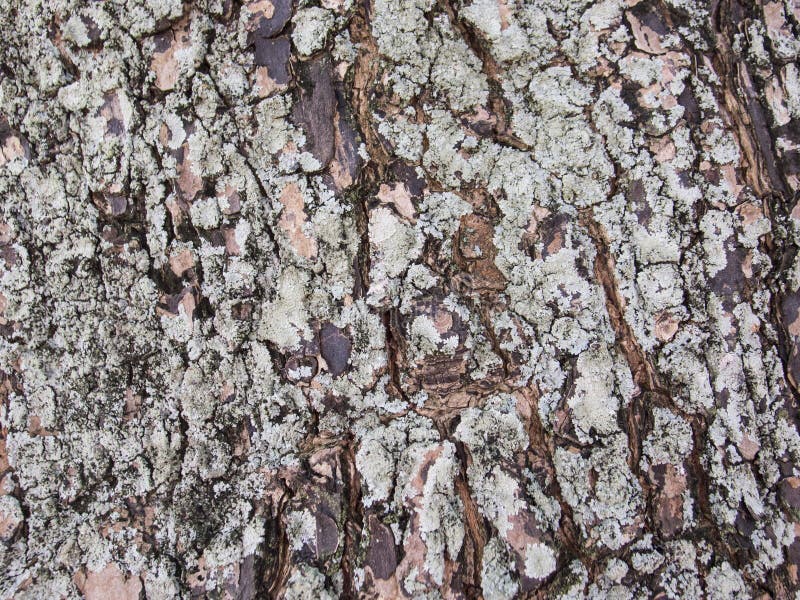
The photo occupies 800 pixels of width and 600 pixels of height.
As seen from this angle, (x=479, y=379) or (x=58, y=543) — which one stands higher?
(x=479, y=379)

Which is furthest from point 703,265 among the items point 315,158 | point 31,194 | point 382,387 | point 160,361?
point 31,194

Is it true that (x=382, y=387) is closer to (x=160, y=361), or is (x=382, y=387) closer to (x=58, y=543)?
(x=160, y=361)

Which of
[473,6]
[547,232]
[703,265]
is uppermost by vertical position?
[473,6]

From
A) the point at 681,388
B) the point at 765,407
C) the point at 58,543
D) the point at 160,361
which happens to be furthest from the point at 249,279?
the point at 765,407

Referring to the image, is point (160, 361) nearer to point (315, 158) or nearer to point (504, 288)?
point (315, 158)

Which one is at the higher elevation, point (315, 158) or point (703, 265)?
point (315, 158)

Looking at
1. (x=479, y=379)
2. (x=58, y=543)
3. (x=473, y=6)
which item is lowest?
(x=58, y=543)
